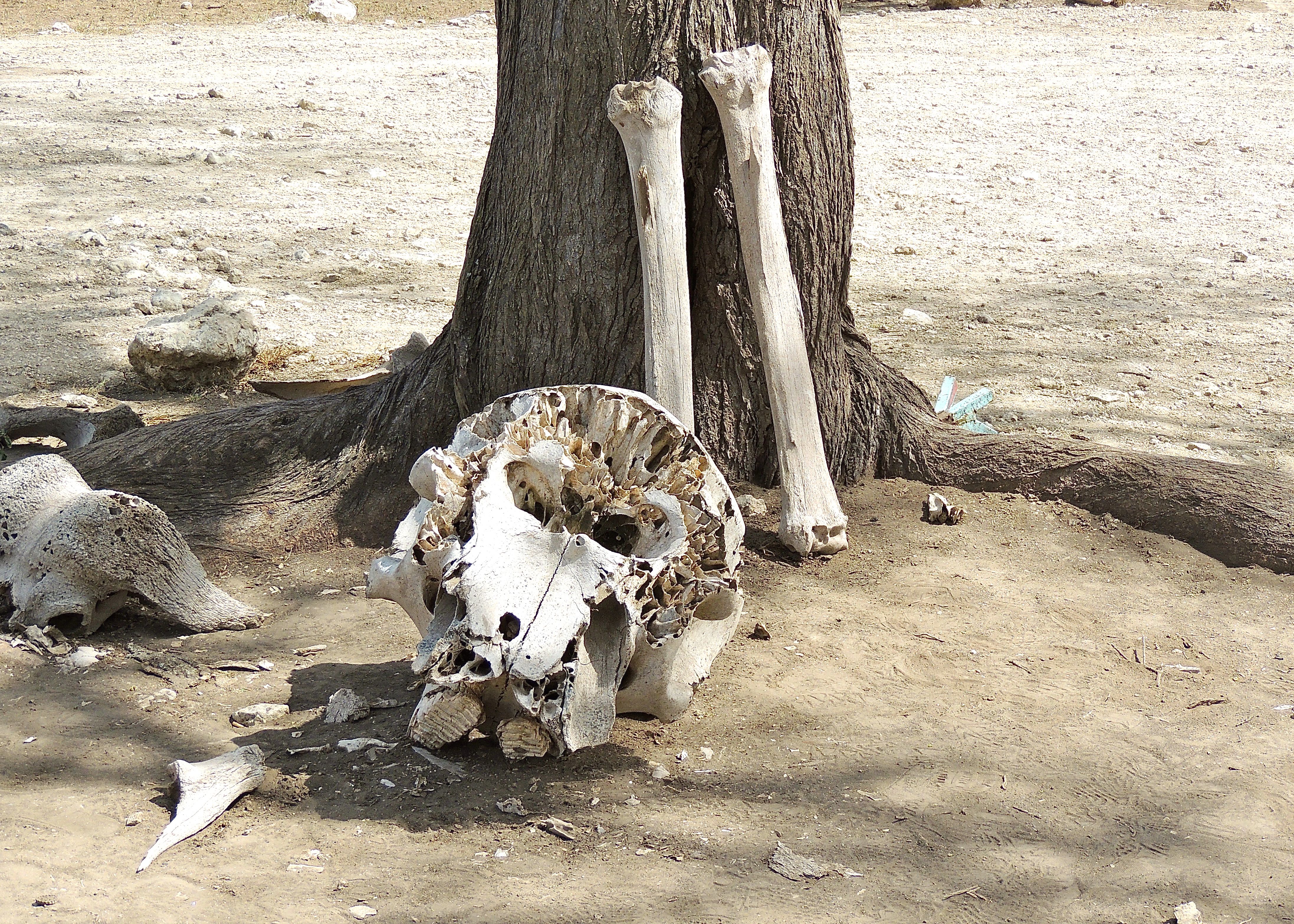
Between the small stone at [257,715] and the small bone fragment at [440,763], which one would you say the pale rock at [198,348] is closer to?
the small stone at [257,715]

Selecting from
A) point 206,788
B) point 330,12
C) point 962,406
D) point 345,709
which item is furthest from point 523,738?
point 330,12

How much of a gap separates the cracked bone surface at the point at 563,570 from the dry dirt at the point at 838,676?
0.60 feet

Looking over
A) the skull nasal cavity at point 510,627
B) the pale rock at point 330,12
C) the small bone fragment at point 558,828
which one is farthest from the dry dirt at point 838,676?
the pale rock at point 330,12

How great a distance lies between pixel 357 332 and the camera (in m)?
5.71

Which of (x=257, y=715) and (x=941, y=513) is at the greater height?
(x=941, y=513)

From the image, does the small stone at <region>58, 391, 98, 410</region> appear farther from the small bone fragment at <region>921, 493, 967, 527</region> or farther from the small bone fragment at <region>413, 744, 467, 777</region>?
the small bone fragment at <region>921, 493, 967, 527</region>

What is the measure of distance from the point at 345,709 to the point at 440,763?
35cm

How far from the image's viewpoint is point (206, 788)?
8.27ft

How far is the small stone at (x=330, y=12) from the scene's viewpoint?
13.8m

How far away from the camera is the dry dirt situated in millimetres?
2348

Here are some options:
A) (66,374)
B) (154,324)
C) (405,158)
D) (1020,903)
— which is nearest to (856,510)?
(1020,903)

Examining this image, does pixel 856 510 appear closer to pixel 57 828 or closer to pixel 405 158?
pixel 57 828

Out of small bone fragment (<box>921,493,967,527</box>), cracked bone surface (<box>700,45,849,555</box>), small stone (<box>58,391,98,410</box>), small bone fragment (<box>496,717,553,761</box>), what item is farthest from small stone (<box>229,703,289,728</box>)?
small stone (<box>58,391,98,410</box>)

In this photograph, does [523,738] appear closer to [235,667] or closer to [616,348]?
[235,667]
